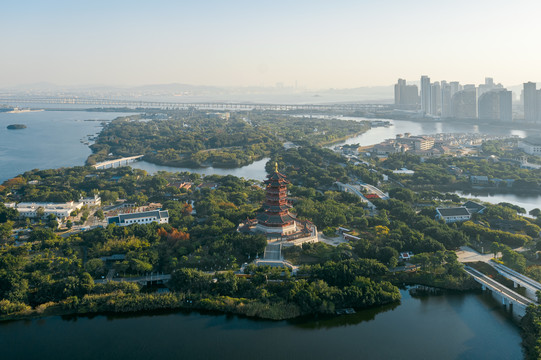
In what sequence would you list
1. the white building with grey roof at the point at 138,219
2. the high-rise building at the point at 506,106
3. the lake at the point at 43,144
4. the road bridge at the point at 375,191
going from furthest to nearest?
the high-rise building at the point at 506,106
the lake at the point at 43,144
the road bridge at the point at 375,191
the white building with grey roof at the point at 138,219

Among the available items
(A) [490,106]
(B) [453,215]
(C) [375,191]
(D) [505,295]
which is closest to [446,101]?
(A) [490,106]

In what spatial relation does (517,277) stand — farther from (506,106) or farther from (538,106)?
(506,106)

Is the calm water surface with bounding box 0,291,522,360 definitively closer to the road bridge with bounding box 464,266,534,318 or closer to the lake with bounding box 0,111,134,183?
the road bridge with bounding box 464,266,534,318

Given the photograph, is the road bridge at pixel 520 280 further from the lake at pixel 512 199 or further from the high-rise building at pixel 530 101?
the high-rise building at pixel 530 101

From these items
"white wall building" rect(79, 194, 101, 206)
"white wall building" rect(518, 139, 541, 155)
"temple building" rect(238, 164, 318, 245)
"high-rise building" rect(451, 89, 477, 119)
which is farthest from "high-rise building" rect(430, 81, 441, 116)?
"white wall building" rect(79, 194, 101, 206)

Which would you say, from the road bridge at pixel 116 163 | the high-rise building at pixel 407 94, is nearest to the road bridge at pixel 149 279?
the road bridge at pixel 116 163

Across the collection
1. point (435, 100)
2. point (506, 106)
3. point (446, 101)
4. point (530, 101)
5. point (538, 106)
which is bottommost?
point (538, 106)

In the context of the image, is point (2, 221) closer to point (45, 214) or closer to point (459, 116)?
point (45, 214)
